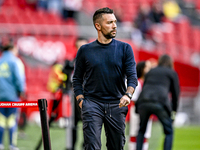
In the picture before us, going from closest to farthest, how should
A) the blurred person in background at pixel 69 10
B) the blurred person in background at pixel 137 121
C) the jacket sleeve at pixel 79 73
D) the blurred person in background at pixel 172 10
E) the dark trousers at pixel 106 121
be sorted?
1. the dark trousers at pixel 106 121
2. the jacket sleeve at pixel 79 73
3. the blurred person in background at pixel 137 121
4. the blurred person in background at pixel 69 10
5. the blurred person in background at pixel 172 10

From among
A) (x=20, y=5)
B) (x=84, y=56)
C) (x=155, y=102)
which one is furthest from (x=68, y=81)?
(x=20, y=5)

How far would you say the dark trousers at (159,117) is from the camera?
695 centimetres

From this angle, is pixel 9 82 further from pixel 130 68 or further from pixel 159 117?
pixel 130 68

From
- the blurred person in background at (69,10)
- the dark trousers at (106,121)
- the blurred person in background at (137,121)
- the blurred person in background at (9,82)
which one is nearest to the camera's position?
the dark trousers at (106,121)

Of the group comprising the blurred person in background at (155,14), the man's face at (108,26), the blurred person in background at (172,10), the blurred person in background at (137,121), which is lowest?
the blurred person in background at (137,121)

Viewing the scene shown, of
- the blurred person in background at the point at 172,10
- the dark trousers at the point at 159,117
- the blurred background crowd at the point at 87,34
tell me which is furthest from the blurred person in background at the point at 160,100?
the blurred person in background at the point at 172,10

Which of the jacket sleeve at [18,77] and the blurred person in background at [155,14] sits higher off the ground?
the blurred person in background at [155,14]

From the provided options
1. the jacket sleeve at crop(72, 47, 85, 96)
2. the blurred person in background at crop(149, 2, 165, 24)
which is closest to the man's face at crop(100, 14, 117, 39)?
the jacket sleeve at crop(72, 47, 85, 96)

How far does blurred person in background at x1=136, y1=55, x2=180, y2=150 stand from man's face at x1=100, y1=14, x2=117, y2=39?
247 centimetres

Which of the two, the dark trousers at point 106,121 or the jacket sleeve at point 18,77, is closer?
the dark trousers at point 106,121

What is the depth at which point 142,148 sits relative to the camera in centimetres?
716

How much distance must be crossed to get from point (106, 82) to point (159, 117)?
2.47 m

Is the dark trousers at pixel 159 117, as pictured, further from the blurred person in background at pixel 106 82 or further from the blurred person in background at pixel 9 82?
the blurred person in background at pixel 9 82

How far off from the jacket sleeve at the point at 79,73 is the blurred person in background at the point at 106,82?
4 centimetres
